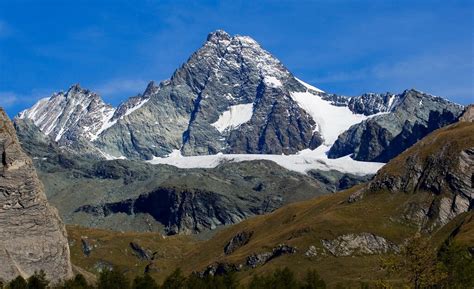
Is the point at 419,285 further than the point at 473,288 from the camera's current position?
No

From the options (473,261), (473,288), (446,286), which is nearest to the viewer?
(446,286)

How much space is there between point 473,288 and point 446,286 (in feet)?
76.9

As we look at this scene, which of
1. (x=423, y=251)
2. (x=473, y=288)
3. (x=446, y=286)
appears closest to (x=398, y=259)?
(x=423, y=251)

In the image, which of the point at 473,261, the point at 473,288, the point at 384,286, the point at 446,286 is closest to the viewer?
the point at 384,286

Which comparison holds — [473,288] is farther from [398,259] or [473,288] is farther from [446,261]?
[398,259]

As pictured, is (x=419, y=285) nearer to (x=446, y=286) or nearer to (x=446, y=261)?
(x=446, y=286)

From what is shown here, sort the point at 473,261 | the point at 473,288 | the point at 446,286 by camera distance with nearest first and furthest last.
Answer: the point at 446,286 < the point at 473,288 < the point at 473,261

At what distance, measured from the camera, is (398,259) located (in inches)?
4769

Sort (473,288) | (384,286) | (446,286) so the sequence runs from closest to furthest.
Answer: (384,286), (446,286), (473,288)

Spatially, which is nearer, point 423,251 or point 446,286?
point 423,251

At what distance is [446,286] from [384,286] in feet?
92.7

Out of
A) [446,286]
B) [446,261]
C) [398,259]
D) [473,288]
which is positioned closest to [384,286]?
[398,259]

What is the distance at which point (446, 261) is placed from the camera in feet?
586

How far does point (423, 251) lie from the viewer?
11988cm
